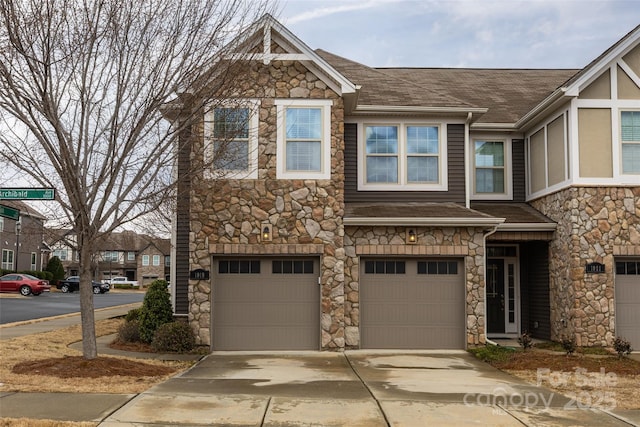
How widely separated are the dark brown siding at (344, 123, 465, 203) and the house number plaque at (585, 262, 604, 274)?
10.5 feet

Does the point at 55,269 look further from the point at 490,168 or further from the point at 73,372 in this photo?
the point at 73,372

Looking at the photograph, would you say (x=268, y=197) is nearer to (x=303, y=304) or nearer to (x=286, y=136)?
(x=286, y=136)

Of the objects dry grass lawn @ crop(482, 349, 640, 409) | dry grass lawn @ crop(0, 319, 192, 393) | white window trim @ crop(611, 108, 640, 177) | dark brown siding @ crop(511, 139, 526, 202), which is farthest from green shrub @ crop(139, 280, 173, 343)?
white window trim @ crop(611, 108, 640, 177)

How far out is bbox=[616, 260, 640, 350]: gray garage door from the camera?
14.1m

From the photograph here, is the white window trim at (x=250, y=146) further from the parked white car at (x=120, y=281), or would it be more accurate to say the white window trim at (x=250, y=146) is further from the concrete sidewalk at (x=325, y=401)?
the parked white car at (x=120, y=281)

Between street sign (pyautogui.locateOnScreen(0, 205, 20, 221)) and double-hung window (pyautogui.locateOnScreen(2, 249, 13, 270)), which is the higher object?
street sign (pyautogui.locateOnScreen(0, 205, 20, 221))

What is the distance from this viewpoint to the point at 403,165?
49.8 feet

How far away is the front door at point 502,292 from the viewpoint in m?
16.5

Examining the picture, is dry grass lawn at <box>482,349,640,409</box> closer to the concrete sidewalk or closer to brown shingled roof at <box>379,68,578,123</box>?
the concrete sidewalk

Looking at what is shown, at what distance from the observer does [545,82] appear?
65.3 ft

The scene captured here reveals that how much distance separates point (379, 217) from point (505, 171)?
16.1 ft

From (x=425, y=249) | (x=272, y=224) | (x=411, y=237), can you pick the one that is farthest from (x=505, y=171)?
(x=272, y=224)

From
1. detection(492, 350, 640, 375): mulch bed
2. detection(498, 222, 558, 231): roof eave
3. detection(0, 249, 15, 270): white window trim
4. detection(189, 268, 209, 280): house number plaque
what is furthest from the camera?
detection(0, 249, 15, 270): white window trim

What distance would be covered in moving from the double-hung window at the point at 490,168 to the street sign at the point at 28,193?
11.1 meters
